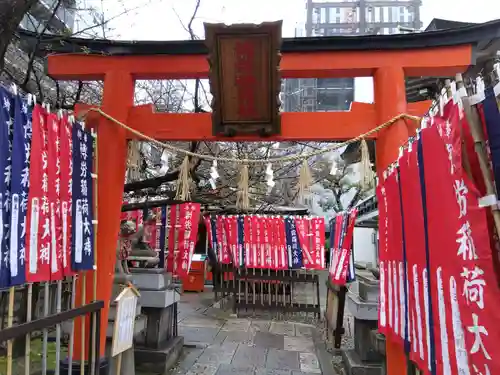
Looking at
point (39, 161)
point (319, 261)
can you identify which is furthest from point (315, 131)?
A: point (319, 261)

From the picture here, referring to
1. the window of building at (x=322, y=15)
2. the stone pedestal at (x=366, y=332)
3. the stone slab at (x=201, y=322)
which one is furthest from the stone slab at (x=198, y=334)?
the window of building at (x=322, y=15)

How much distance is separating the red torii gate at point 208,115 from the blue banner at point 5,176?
7.07ft

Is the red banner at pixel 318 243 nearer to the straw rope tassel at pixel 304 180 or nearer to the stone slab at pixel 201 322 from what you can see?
the stone slab at pixel 201 322

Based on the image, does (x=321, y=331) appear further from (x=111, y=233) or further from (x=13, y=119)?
(x=13, y=119)

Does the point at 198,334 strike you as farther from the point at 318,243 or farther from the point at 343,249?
the point at 318,243

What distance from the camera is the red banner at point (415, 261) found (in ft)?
9.20

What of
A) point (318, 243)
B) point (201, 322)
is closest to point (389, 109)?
point (318, 243)

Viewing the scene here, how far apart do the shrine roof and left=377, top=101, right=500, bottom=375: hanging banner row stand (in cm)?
274

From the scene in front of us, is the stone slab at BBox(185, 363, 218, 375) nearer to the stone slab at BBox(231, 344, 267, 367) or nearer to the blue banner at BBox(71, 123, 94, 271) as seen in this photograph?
the stone slab at BBox(231, 344, 267, 367)

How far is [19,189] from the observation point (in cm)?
349

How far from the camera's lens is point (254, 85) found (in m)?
5.18

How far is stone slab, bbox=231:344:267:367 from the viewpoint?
25.2 feet

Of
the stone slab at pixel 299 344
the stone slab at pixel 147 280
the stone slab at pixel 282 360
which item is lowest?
the stone slab at pixel 299 344

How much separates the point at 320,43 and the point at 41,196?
4182 millimetres
